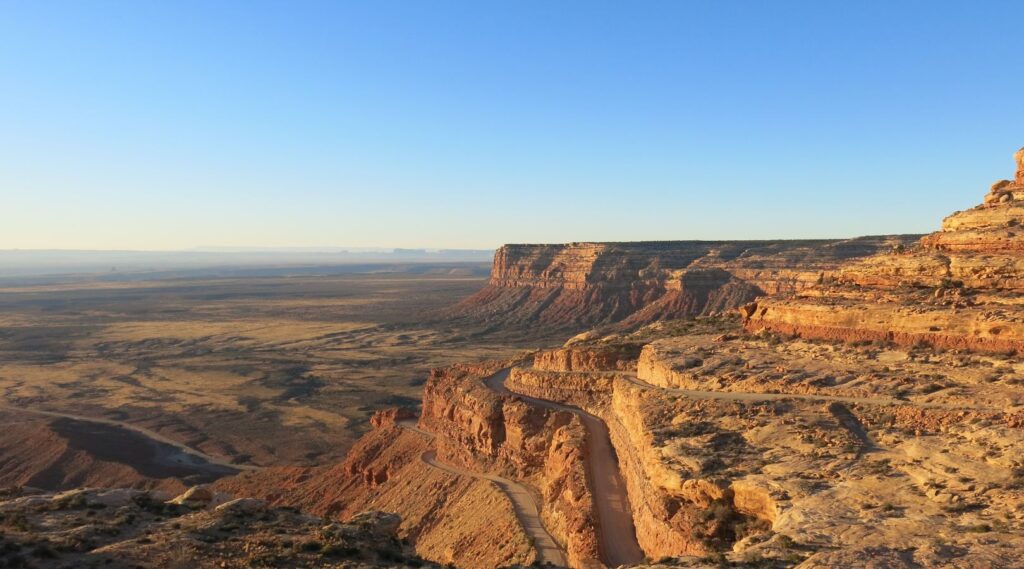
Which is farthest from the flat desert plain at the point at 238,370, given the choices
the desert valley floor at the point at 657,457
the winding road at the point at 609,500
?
the winding road at the point at 609,500

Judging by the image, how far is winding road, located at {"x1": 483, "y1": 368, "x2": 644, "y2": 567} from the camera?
28047 millimetres

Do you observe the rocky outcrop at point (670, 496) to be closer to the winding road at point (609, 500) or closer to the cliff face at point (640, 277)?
the winding road at point (609, 500)

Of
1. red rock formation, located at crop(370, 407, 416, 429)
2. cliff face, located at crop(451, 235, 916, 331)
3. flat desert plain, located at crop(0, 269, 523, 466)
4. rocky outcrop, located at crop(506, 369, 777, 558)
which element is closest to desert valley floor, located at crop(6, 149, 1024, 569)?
rocky outcrop, located at crop(506, 369, 777, 558)

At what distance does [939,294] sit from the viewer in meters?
31.3

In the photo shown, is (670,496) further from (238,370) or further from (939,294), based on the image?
(238,370)

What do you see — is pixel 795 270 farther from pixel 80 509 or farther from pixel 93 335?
pixel 93 335

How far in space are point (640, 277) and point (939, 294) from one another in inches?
4154

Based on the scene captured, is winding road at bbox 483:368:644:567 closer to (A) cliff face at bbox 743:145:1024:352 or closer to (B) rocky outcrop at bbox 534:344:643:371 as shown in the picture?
(B) rocky outcrop at bbox 534:344:643:371

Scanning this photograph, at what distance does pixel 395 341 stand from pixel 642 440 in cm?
10652

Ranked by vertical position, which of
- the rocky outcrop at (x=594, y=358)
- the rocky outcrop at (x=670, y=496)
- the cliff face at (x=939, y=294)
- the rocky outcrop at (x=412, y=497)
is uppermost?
the cliff face at (x=939, y=294)

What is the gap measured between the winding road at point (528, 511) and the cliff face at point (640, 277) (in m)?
66.7

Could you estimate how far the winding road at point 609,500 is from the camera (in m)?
28.0

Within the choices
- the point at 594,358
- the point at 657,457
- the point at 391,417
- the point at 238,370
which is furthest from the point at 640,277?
the point at 657,457

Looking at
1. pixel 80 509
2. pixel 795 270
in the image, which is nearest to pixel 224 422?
pixel 80 509
